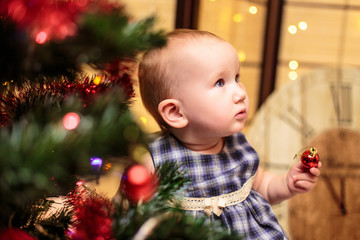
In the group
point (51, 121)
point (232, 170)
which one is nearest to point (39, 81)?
point (51, 121)

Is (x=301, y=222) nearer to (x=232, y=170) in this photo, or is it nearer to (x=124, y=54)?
(x=232, y=170)

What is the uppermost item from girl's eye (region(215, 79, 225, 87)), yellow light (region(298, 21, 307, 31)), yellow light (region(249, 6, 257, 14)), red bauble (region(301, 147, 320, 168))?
yellow light (region(249, 6, 257, 14))

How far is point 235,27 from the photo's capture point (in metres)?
1.67

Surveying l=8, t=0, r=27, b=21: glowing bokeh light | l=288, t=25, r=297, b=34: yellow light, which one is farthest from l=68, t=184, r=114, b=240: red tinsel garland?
l=288, t=25, r=297, b=34: yellow light

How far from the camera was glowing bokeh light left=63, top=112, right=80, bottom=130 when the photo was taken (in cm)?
44

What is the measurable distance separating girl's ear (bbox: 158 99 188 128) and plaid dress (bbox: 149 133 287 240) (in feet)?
0.16

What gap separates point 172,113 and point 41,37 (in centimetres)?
37

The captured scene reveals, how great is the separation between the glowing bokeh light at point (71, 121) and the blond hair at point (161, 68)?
1.09ft

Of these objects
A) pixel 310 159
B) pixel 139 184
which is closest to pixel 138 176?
pixel 139 184

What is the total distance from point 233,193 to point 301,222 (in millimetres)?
887

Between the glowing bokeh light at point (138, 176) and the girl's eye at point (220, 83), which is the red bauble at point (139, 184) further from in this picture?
the girl's eye at point (220, 83)

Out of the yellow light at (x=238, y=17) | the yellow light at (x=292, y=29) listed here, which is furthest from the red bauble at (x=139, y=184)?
the yellow light at (x=292, y=29)

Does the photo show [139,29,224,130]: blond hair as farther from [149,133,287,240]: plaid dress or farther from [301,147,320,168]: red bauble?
[301,147,320,168]: red bauble

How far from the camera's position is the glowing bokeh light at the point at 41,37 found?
0.46 m
